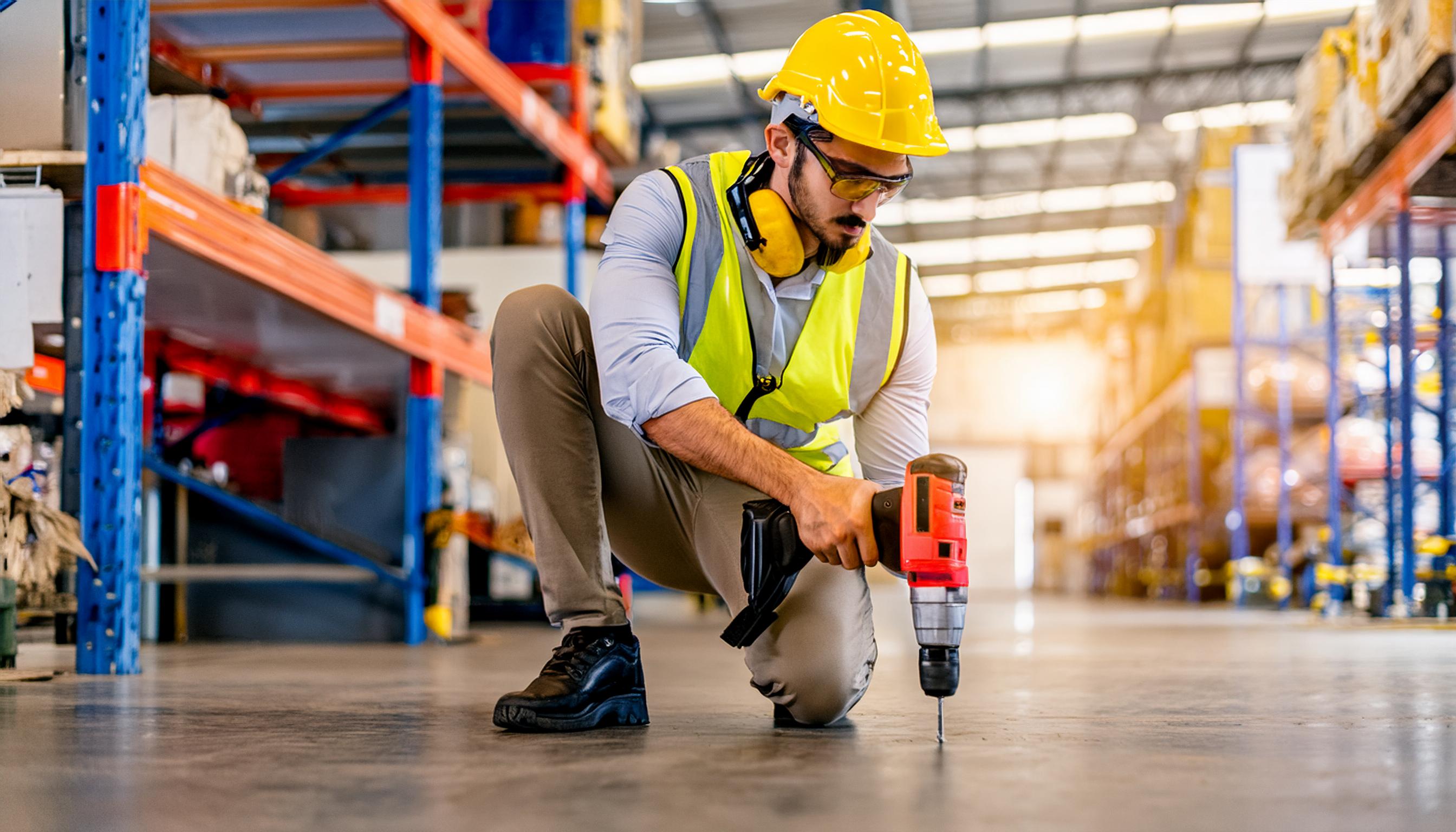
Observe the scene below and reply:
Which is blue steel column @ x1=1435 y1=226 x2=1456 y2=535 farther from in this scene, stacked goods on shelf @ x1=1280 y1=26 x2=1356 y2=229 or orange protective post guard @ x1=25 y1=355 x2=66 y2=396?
orange protective post guard @ x1=25 y1=355 x2=66 y2=396

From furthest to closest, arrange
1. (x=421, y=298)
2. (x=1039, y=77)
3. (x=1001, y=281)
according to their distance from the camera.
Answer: (x=1001, y=281) < (x=1039, y=77) < (x=421, y=298)

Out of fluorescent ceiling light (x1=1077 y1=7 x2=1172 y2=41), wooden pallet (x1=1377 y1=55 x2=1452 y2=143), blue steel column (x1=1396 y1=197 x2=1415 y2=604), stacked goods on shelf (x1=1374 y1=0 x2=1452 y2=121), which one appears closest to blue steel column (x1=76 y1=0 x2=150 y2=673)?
stacked goods on shelf (x1=1374 y1=0 x2=1452 y2=121)

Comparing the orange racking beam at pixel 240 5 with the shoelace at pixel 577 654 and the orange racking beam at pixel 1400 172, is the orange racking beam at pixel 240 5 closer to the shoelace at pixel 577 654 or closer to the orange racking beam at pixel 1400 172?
the shoelace at pixel 577 654

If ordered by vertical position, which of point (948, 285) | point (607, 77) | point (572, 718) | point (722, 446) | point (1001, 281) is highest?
point (1001, 281)

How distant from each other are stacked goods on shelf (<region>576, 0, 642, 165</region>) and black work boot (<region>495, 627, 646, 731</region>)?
6476 millimetres

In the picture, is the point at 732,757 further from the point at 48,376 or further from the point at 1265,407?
the point at 1265,407

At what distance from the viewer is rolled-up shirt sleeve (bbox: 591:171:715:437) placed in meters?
2.30

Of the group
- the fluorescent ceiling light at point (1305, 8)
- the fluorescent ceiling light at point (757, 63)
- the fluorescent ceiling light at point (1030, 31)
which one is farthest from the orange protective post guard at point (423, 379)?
the fluorescent ceiling light at point (1305, 8)

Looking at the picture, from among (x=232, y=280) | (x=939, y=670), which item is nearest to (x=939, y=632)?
(x=939, y=670)

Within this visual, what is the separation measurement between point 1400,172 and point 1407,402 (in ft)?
Result: 4.65

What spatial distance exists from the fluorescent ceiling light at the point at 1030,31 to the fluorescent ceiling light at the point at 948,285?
457 inches

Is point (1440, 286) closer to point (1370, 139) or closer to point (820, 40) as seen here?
point (1370, 139)

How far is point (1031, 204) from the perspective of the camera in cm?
2409

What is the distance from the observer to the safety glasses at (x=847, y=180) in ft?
7.93
